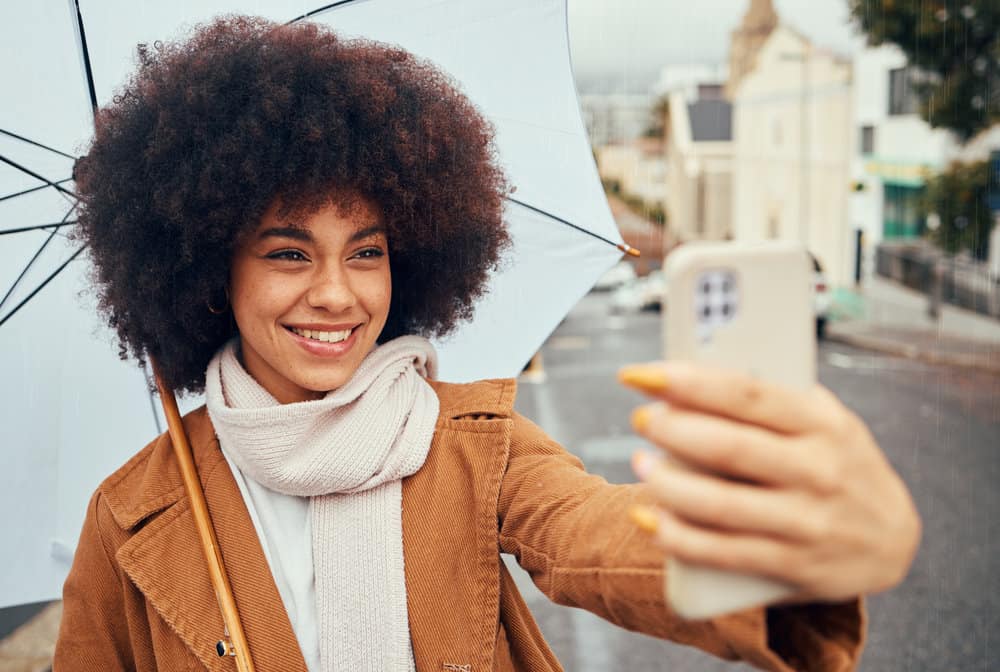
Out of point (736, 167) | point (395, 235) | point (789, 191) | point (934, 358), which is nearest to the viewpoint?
point (395, 235)

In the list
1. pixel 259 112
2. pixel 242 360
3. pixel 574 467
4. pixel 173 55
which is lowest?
pixel 574 467

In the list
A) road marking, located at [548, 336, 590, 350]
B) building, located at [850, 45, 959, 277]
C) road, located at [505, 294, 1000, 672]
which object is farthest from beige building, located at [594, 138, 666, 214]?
road, located at [505, 294, 1000, 672]

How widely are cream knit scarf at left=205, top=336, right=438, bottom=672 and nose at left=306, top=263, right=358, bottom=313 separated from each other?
135 millimetres

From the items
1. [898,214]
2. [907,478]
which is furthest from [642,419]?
[898,214]

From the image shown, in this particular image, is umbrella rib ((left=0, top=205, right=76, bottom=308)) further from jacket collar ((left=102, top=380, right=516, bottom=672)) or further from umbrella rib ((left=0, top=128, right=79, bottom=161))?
jacket collar ((left=102, top=380, right=516, bottom=672))

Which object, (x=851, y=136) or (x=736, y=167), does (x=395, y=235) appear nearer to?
(x=851, y=136)

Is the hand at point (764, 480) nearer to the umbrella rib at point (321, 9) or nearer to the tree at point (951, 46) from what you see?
the umbrella rib at point (321, 9)

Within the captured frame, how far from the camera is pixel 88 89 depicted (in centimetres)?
213

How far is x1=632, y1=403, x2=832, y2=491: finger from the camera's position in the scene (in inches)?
35.4

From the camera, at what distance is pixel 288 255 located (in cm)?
187

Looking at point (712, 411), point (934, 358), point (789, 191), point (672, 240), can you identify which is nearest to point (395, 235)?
point (712, 411)

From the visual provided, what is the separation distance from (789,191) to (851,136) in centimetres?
353

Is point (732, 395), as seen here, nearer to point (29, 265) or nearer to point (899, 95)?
point (29, 265)

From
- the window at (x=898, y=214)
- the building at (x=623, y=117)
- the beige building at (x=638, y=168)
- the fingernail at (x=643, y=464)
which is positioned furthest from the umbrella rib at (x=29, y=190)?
the building at (x=623, y=117)
